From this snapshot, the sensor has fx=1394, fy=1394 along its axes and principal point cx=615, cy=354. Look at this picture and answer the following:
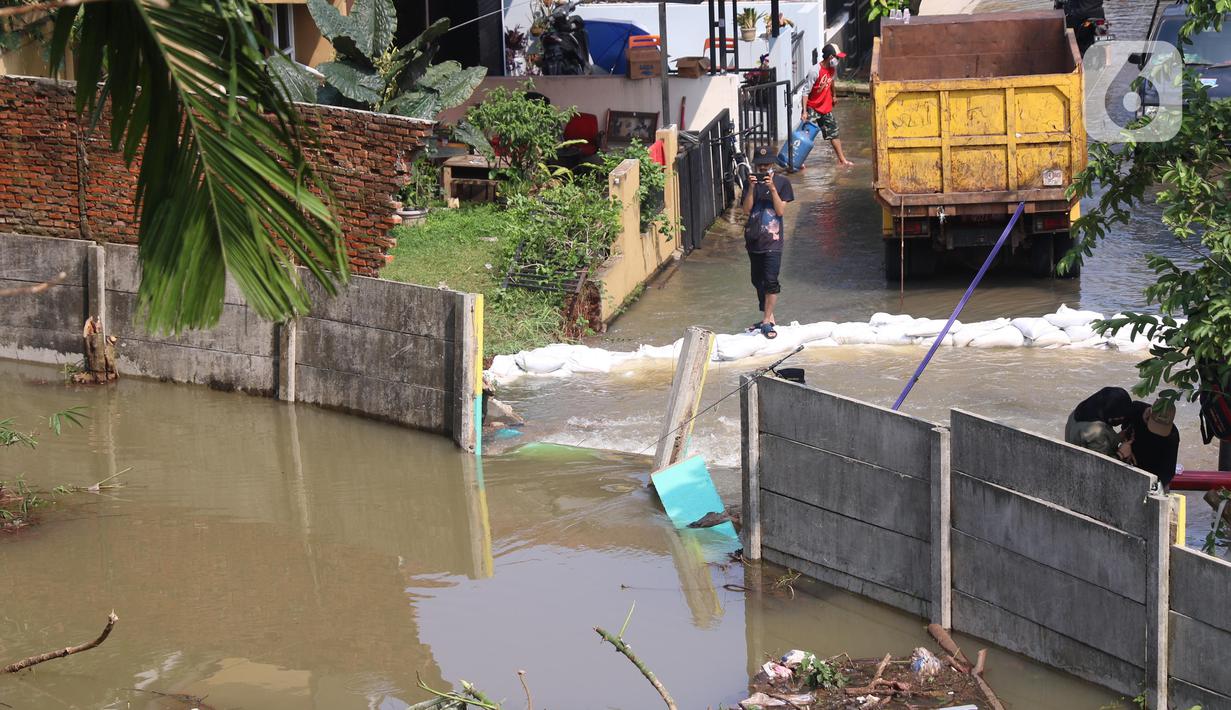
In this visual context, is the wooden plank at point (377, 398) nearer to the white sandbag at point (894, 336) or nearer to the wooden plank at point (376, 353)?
the wooden plank at point (376, 353)

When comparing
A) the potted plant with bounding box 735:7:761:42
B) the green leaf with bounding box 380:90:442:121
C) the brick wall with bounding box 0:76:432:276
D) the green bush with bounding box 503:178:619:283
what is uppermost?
the potted plant with bounding box 735:7:761:42

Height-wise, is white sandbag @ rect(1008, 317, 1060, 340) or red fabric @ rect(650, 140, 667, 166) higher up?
red fabric @ rect(650, 140, 667, 166)

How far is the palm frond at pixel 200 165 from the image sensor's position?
440cm

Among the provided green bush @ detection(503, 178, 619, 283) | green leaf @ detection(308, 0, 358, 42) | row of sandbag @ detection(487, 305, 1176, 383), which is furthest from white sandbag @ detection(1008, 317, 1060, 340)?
green leaf @ detection(308, 0, 358, 42)

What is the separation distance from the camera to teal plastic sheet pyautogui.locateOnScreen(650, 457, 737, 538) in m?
8.84

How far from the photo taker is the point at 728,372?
1175cm

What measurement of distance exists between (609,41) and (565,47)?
9.35 feet

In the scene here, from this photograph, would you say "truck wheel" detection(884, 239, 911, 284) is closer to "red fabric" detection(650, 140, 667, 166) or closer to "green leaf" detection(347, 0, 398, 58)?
"red fabric" detection(650, 140, 667, 166)

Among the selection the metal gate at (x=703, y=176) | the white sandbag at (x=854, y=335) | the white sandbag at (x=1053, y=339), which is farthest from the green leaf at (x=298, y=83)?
the white sandbag at (x=1053, y=339)

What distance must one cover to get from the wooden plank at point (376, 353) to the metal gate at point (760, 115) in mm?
8306

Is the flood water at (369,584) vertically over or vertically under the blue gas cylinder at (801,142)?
under

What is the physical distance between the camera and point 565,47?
20969mm

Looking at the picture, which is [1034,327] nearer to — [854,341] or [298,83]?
[854,341]

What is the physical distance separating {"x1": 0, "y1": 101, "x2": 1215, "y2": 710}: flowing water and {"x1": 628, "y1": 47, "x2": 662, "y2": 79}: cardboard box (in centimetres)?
660
